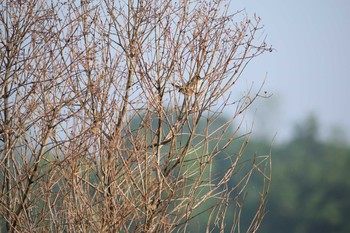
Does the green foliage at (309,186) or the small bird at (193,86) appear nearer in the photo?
the small bird at (193,86)

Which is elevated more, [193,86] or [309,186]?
[193,86]

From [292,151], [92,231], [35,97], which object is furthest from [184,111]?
[292,151]

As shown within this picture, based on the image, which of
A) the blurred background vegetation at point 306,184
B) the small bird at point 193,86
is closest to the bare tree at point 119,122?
the small bird at point 193,86

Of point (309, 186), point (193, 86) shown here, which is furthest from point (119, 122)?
point (309, 186)

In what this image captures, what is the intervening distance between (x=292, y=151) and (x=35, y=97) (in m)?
41.0

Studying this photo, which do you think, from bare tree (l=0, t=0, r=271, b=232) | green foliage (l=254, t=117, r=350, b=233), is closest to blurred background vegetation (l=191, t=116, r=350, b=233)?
green foliage (l=254, t=117, r=350, b=233)

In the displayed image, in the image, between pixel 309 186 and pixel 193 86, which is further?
pixel 309 186

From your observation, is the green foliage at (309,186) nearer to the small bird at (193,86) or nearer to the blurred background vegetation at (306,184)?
the blurred background vegetation at (306,184)

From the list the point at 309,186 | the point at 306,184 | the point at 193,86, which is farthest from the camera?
the point at 306,184

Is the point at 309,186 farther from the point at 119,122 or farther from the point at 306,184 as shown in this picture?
the point at 119,122

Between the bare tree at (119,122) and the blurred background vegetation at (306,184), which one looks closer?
the bare tree at (119,122)

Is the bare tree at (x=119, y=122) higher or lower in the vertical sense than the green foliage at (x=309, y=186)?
higher

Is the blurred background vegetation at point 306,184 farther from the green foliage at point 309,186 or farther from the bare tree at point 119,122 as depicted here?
the bare tree at point 119,122

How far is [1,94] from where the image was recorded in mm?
6227
